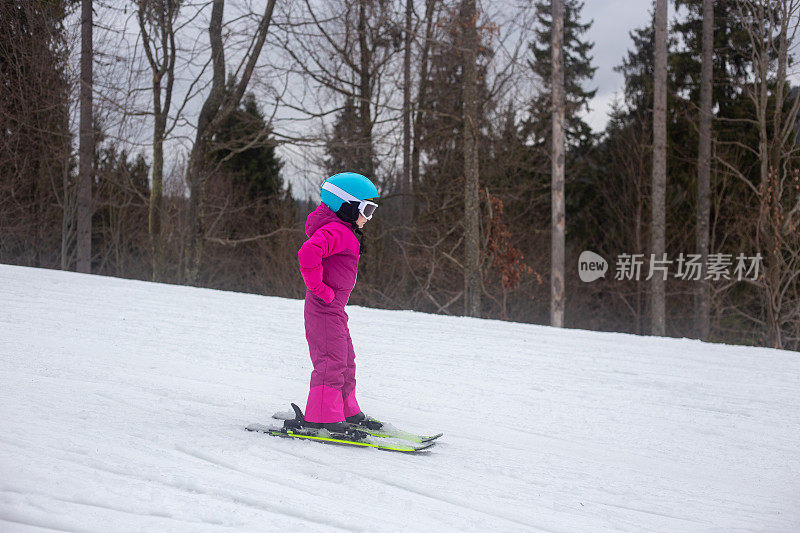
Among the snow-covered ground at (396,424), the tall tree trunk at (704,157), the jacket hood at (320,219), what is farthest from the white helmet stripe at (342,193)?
the tall tree trunk at (704,157)

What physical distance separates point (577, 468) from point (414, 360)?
330cm

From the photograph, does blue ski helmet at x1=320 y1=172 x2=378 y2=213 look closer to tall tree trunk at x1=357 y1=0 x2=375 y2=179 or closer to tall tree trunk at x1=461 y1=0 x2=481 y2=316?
tall tree trunk at x1=461 y1=0 x2=481 y2=316

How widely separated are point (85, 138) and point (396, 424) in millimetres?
14562

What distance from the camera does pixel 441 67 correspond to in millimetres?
19000

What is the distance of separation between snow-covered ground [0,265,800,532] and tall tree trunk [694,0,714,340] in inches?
437

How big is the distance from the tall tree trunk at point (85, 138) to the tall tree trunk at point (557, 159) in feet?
34.2

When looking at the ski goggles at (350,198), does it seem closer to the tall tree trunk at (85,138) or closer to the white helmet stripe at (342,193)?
the white helmet stripe at (342,193)

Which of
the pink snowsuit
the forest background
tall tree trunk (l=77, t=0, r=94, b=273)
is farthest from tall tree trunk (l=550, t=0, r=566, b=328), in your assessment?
tall tree trunk (l=77, t=0, r=94, b=273)

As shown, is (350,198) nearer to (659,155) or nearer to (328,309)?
(328,309)

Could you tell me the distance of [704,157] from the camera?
18734mm

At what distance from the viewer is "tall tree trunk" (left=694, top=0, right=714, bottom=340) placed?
18.5 m

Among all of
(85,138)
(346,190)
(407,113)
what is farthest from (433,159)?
(346,190)

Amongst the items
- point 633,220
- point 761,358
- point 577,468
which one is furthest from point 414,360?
point 633,220

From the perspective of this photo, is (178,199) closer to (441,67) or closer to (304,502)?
(441,67)
